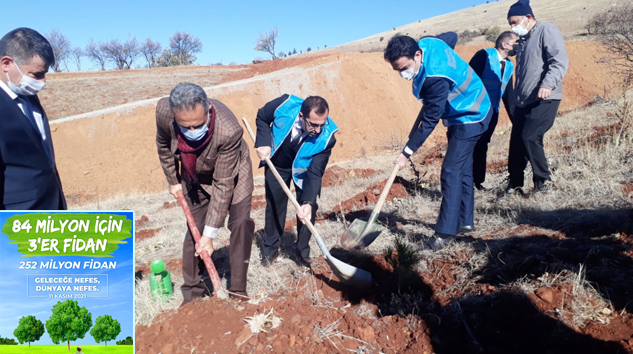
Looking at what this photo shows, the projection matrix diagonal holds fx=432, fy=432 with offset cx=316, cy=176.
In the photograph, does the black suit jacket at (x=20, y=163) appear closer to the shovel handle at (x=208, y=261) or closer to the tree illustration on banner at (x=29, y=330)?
the shovel handle at (x=208, y=261)

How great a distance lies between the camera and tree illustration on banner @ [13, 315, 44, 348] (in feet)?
5.70

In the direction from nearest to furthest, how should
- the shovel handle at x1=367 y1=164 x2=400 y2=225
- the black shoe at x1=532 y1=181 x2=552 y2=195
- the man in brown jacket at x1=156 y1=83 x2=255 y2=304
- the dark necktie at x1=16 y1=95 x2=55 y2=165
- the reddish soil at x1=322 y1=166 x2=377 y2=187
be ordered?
the dark necktie at x1=16 y1=95 x2=55 y2=165 → the man in brown jacket at x1=156 y1=83 x2=255 y2=304 → the shovel handle at x1=367 y1=164 x2=400 y2=225 → the black shoe at x1=532 y1=181 x2=552 y2=195 → the reddish soil at x1=322 y1=166 x2=377 y2=187

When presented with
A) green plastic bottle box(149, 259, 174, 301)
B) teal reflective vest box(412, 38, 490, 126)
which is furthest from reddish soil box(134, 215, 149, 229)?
teal reflective vest box(412, 38, 490, 126)

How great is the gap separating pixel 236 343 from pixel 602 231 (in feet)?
9.06

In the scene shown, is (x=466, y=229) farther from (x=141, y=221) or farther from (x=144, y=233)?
(x=141, y=221)

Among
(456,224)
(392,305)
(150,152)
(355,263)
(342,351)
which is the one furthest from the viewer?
(150,152)

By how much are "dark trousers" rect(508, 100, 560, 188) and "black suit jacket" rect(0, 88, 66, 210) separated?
13.5 ft

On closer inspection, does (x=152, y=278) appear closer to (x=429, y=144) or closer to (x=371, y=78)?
(x=429, y=144)

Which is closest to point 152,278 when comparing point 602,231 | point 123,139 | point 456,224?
point 456,224

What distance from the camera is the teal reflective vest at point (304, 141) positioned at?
144 inches

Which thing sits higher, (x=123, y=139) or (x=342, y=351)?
(x=123, y=139)

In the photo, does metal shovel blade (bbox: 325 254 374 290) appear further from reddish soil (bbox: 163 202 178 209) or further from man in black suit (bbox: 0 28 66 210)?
reddish soil (bbox: 163 202 178 209)

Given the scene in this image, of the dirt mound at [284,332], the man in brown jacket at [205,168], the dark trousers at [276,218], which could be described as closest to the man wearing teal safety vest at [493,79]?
the dark trousers at [276,218]

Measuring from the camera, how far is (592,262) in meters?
2.72
